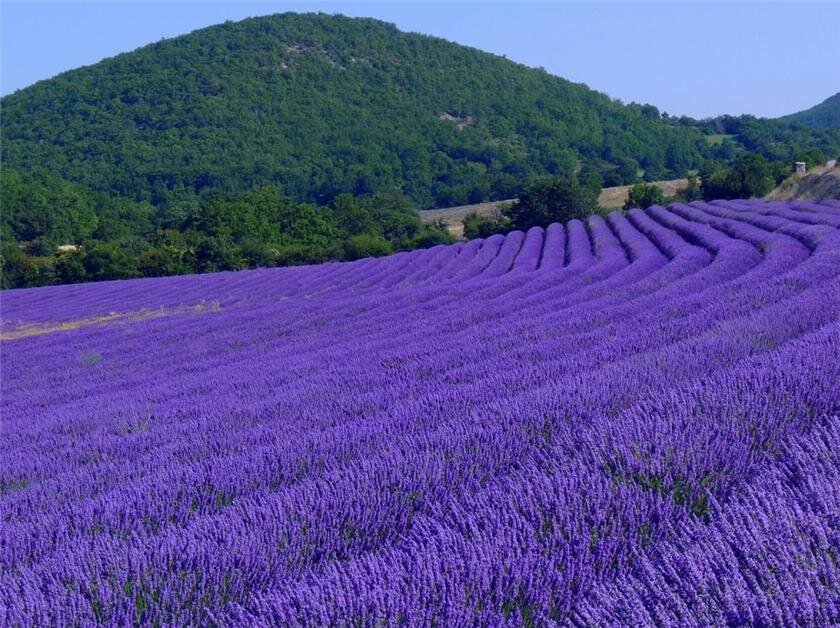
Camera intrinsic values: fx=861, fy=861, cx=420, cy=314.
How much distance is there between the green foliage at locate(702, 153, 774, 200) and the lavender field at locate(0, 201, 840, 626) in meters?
36.3

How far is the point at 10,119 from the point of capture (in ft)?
248

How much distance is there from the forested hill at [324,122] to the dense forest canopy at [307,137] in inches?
8.8

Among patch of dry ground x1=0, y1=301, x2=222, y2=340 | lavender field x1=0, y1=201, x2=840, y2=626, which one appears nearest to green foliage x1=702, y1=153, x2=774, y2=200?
patch of dry ground x1=0, y1=301, x2=222, y2=340

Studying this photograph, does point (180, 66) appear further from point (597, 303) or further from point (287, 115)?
point (597, 303)

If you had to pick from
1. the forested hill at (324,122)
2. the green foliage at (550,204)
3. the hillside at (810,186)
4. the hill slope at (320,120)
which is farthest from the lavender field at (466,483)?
A: the hill slope at (320,120)

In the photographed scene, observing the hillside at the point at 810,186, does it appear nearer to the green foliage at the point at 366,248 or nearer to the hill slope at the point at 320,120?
the green foliage at the point at 366,248

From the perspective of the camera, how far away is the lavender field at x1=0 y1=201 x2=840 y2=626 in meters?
1.94

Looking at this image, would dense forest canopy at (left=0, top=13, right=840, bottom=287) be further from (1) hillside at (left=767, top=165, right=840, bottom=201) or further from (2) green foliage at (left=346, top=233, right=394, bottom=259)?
(1) hillside at (left=767, top=165, right=840, bottom=201)

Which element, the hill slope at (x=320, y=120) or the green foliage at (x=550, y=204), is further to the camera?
the hill slope at (x=320, y=120)

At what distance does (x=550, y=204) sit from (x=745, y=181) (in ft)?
30.5

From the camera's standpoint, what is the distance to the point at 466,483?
2.99 metres

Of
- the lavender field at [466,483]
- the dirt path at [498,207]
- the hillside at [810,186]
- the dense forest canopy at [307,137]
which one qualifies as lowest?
the lavender field at [466,483]

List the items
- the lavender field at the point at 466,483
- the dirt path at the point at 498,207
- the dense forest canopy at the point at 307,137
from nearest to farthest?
the lavender field at the point at 466,483
the dense forest canopy at the point at 307,137
the dirt path at the point at 498,207

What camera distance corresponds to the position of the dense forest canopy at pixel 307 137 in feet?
170
